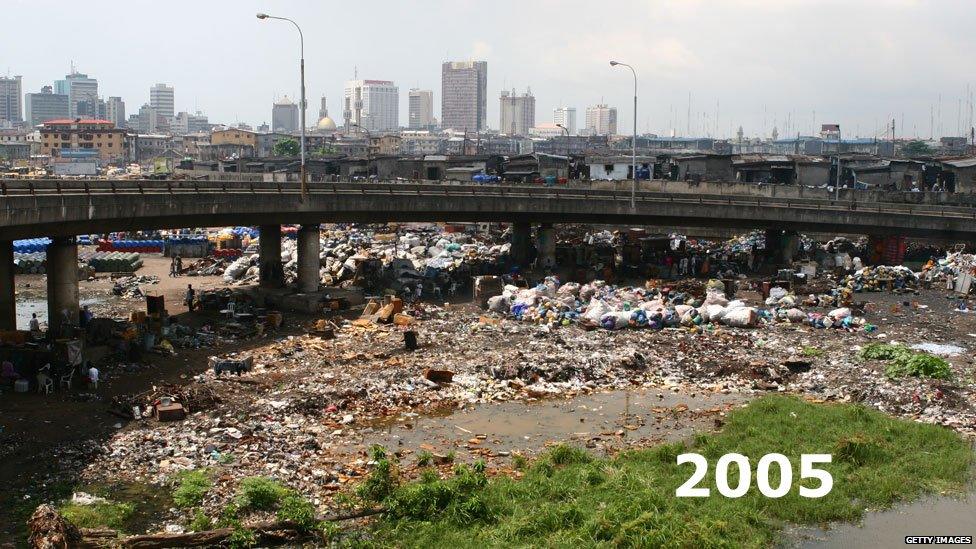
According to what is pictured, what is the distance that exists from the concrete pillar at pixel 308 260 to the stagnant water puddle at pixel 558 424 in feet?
62.7

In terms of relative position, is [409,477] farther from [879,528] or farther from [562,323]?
[562,323]

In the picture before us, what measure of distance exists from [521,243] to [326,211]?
538 inches

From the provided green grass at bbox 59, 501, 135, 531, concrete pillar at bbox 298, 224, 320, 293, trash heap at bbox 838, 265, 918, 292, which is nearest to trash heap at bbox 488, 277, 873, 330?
trash heap at bbox 838, 265, 918, 292

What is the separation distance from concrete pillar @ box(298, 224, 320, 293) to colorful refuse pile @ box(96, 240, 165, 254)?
82.8 feet

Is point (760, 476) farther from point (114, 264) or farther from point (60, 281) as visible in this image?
point (114, 264)

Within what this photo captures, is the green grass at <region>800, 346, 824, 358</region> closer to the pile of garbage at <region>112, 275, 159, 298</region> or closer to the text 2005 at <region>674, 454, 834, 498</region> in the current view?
the text 2005 at <region>674, 454, 834, 498</region>

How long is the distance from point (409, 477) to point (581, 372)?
9479 millimetres

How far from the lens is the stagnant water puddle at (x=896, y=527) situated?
16.4 metres

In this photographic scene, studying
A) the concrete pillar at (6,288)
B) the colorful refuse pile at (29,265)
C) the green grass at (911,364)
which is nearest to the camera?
the green grass at (911,364)

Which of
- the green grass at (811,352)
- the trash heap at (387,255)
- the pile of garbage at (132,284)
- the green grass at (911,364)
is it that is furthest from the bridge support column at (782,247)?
the pile of garbage at (132,284)

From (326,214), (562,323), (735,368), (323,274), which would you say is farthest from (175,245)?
(735,368)

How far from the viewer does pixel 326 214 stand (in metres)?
42.6

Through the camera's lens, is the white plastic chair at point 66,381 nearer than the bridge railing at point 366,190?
Yes

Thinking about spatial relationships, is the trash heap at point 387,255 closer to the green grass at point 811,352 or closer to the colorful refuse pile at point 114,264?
the colorful refuse pile at point 114,264
